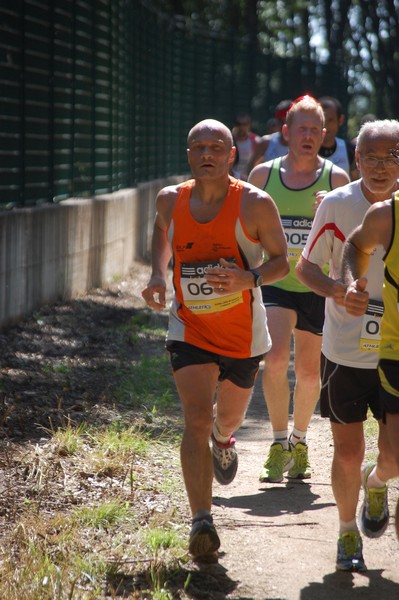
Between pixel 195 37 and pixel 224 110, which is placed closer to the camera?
pixel 195 37

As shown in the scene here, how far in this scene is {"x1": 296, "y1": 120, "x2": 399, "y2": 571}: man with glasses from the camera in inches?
203

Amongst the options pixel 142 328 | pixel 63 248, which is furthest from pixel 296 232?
pixel 63 248

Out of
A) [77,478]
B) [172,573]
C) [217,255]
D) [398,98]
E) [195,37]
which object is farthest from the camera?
[398,98]

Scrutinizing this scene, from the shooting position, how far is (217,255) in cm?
559

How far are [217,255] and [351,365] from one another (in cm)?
84

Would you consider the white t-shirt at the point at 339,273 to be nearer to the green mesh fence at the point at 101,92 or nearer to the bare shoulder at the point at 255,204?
the bare shoulder at the point at 255,204

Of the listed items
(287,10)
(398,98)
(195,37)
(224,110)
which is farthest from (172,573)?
(287,10)

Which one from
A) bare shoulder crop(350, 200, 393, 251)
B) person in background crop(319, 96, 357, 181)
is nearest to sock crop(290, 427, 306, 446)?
person in background crop(319, 96, 357, 181)

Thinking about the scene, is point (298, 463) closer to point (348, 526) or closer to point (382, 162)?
point (348, 526)

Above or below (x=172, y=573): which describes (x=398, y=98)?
above

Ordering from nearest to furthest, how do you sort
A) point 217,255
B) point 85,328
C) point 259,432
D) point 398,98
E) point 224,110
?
point 217,255
point 259,432
point 85,328
point 224,110
point 398,98

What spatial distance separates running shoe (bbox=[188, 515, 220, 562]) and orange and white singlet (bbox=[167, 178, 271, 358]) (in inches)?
33.3

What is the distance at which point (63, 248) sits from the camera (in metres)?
12.9

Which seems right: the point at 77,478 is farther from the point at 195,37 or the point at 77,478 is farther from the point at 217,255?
the point at 195,37
